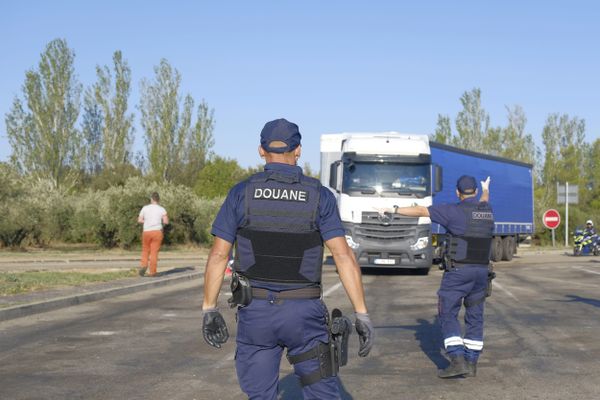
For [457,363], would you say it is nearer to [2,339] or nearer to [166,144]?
[2,339]

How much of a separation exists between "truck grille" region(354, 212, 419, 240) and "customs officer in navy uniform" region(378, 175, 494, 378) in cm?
1305

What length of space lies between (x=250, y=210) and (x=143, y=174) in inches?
2354

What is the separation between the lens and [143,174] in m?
63.2

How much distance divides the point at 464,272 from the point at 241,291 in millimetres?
4021

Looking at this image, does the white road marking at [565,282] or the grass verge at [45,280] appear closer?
the grass verge at [45,280]

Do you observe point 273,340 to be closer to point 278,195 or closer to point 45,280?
point 278,195

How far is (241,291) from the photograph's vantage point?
4.41 metres

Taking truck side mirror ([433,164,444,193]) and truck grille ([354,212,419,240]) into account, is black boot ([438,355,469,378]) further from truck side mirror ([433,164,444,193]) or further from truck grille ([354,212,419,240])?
truck side mirror ([433,164,444,193])

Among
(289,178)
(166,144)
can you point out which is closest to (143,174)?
(166,144)

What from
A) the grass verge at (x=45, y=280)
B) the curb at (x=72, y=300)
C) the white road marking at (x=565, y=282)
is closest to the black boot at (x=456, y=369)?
the curb at (x=72, y=300)

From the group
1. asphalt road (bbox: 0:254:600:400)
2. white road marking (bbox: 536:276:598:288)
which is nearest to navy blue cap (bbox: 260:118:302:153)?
asphalt road (bbox: 0:254:600:400)

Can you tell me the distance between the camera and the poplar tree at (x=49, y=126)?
182ft

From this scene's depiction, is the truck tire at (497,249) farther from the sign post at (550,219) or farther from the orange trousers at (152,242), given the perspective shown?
the orange trousers at (152,242)

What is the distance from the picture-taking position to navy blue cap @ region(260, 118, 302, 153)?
179 inches
